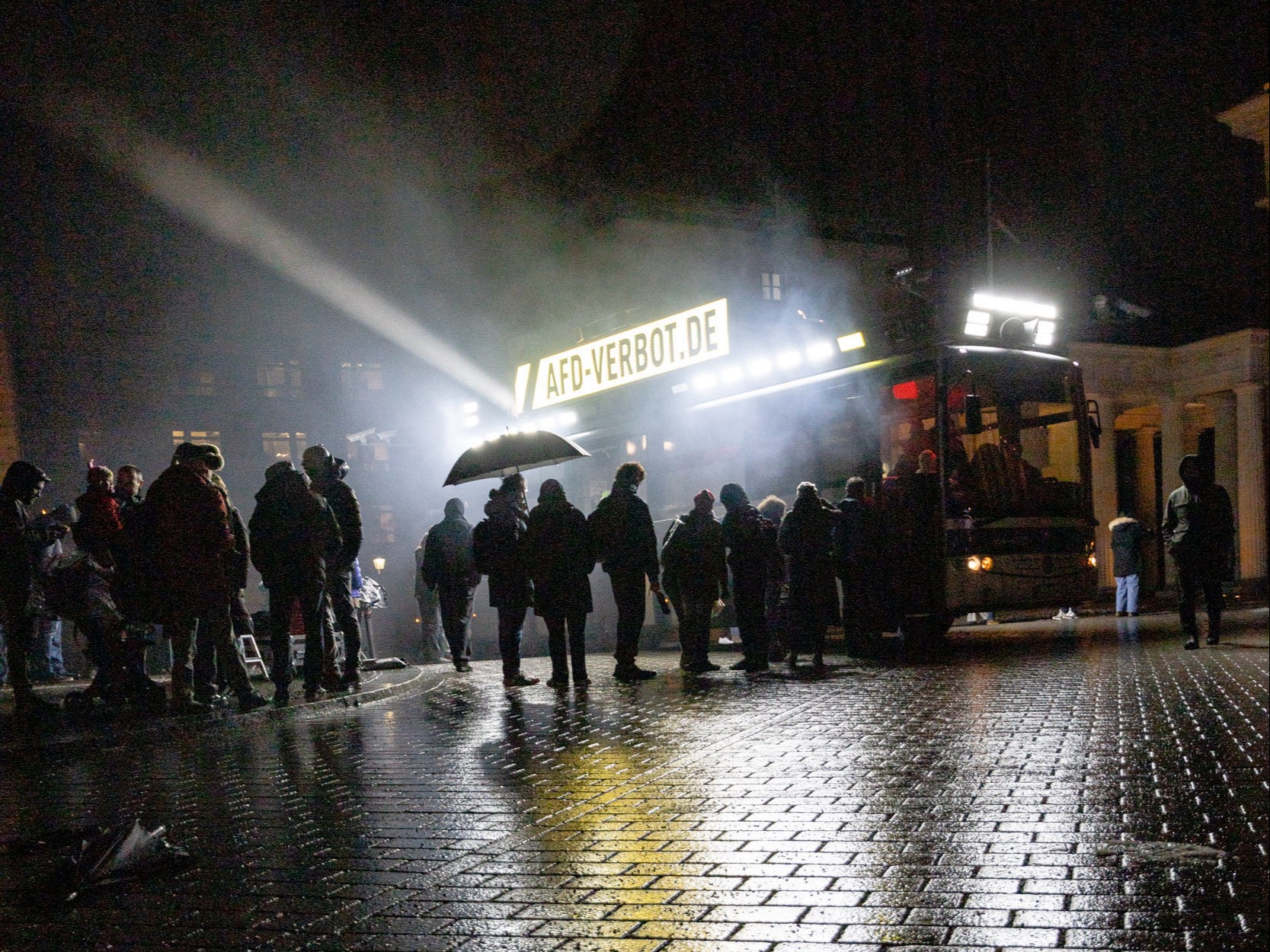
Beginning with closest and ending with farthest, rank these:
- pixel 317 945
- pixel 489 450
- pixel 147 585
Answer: pixel 317 945
pixel 147 585
pixel 489 450

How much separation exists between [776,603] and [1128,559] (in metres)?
9.02

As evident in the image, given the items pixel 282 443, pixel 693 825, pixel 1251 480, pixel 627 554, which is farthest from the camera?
pixel 282 443

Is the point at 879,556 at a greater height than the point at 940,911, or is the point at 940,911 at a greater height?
the point at 879,556

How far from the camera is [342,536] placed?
34.2 feet

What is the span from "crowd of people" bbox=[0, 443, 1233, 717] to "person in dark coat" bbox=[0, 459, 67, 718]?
0.05 feet

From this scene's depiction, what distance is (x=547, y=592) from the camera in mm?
11094

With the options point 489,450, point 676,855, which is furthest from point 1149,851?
point 489,450

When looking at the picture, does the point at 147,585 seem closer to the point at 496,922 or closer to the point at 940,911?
the point at 496,922

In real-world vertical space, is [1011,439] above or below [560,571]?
above

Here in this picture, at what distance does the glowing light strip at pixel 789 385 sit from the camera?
13.4 meters

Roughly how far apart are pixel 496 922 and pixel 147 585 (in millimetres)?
6379

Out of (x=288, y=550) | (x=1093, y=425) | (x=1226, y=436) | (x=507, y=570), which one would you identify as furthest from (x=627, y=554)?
(x=1226, y=436)

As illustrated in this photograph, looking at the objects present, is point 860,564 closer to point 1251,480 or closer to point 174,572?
point 174,572

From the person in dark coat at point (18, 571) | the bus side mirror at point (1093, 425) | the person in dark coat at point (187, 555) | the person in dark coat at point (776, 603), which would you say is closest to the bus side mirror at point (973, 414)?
the bus side mirror at point (1093, 425)
